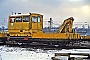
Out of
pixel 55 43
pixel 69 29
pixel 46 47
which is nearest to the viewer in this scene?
pixel 46 47

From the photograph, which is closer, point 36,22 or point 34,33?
point 34,33

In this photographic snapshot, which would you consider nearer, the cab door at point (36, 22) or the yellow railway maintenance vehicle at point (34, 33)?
the yellow railway maintenance vehicle at point (34, 33)

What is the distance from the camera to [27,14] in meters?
24.3

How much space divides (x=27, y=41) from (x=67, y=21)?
17.0 ft

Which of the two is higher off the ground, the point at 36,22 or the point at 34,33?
the point at 36,22

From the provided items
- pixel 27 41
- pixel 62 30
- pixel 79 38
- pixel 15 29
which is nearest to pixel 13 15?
pixel 15 29

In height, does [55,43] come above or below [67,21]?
below

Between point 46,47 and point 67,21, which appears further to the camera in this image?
point 67,21

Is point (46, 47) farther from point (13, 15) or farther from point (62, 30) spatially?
point (13, 15)

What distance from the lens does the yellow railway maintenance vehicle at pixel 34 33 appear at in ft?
75.5

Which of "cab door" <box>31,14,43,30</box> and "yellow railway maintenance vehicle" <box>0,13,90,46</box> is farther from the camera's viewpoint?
"cab door" <box>31,14,43,30</box>

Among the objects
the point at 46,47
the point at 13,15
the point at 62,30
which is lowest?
the point at 46,47

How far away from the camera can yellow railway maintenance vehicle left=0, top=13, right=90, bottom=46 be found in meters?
23.0

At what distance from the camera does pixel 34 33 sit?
77.8 feet
